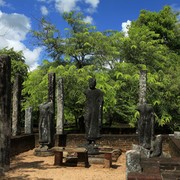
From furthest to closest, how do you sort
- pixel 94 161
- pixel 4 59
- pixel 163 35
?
pixel 163 35, pixel 94 161, pixel 4 59

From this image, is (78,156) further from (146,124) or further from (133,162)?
(133,162)

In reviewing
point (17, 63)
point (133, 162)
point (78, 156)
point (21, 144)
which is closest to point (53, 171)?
point (78, 156)

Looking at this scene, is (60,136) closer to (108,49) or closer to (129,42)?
(108,49)

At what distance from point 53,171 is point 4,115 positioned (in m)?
2.37

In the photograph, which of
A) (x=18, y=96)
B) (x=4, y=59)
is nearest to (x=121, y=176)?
(x=4, y=59)

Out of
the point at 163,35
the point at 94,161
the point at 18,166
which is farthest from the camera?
the point at 163,35

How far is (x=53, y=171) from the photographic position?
421 inches

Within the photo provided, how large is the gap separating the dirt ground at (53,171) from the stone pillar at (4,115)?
1.52 feet

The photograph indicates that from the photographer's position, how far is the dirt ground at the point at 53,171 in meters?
9.79

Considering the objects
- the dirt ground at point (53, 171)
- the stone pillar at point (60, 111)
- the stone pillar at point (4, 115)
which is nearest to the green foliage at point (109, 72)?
the stone pillar at point (60, 111)

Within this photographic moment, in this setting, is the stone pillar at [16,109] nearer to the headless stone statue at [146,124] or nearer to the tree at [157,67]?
the headless stone statue at [146,124]

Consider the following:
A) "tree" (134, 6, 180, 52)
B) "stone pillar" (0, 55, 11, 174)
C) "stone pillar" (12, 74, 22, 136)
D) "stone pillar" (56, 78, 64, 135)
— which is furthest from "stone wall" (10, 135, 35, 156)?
"tree" (134, 6, 180, 52)

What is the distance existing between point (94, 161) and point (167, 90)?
12.1 metres

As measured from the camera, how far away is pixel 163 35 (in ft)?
99.2
